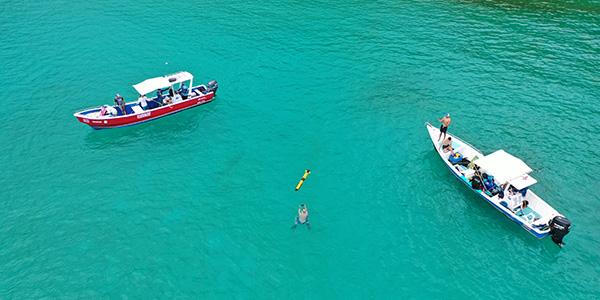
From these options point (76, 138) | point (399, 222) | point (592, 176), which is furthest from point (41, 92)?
point (592, 176)

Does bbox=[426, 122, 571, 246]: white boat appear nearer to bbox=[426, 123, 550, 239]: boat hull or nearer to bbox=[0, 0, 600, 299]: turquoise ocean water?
bbox=[426, 123, 550, 239]: boat hull

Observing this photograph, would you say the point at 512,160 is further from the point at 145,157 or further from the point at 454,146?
the point at 145,157

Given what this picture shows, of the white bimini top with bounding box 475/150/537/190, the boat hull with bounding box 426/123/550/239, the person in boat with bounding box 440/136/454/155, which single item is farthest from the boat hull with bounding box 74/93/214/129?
the white bimini top with bounding box 475/150/537/190

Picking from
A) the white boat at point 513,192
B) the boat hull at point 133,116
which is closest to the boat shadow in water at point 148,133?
the boat hull at point 133,116

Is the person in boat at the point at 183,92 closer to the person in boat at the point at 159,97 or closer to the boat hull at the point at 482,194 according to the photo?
the person in boat at the point at 159,97

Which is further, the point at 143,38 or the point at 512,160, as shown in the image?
the point at 143,38

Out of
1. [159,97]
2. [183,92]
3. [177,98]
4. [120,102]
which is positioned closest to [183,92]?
[183,92]
